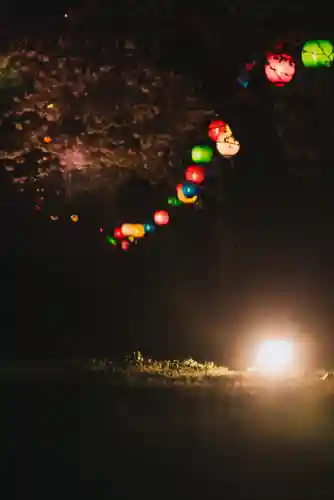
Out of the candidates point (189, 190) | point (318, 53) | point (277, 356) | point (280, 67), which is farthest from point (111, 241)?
point (318, 53)

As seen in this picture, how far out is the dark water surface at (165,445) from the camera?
20.3 ft

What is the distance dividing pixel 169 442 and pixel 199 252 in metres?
14.4

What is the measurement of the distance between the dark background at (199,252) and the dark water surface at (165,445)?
4.24 m

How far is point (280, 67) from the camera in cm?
926

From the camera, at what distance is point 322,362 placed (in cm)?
1630

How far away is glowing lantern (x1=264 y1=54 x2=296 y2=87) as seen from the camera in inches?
364

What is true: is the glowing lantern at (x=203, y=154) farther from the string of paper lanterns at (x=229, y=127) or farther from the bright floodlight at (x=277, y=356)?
the bright floodlight at (x=277, y=356)

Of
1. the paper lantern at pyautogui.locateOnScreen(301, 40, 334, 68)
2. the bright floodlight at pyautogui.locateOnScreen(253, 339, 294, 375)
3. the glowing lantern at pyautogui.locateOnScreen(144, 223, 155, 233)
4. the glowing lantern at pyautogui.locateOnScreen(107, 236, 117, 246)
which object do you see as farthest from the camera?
the glowing lantern at pyautogui.locateOnScreen(107, 236, 117, 246)

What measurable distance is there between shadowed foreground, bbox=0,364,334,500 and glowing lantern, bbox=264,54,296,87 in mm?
3376

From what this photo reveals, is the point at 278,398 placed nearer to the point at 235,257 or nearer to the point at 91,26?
the point at 91,26

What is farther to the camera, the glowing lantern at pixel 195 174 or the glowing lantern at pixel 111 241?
the glowing lantern at pixel 111 241

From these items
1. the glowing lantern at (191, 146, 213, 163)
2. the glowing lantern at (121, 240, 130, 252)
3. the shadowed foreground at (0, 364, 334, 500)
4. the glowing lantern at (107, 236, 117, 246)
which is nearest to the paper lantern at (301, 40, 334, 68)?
the shadowed foreground at (0, 364, 334, 500)

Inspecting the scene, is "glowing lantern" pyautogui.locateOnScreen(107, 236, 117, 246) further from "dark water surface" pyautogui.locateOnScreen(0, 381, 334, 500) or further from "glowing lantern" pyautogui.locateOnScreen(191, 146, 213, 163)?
"dark water surface" pyautogui.locateOnScreen(0, 381, 334, 500)

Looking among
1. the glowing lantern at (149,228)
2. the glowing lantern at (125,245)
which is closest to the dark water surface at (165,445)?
the glowing lantern at (149,228)
